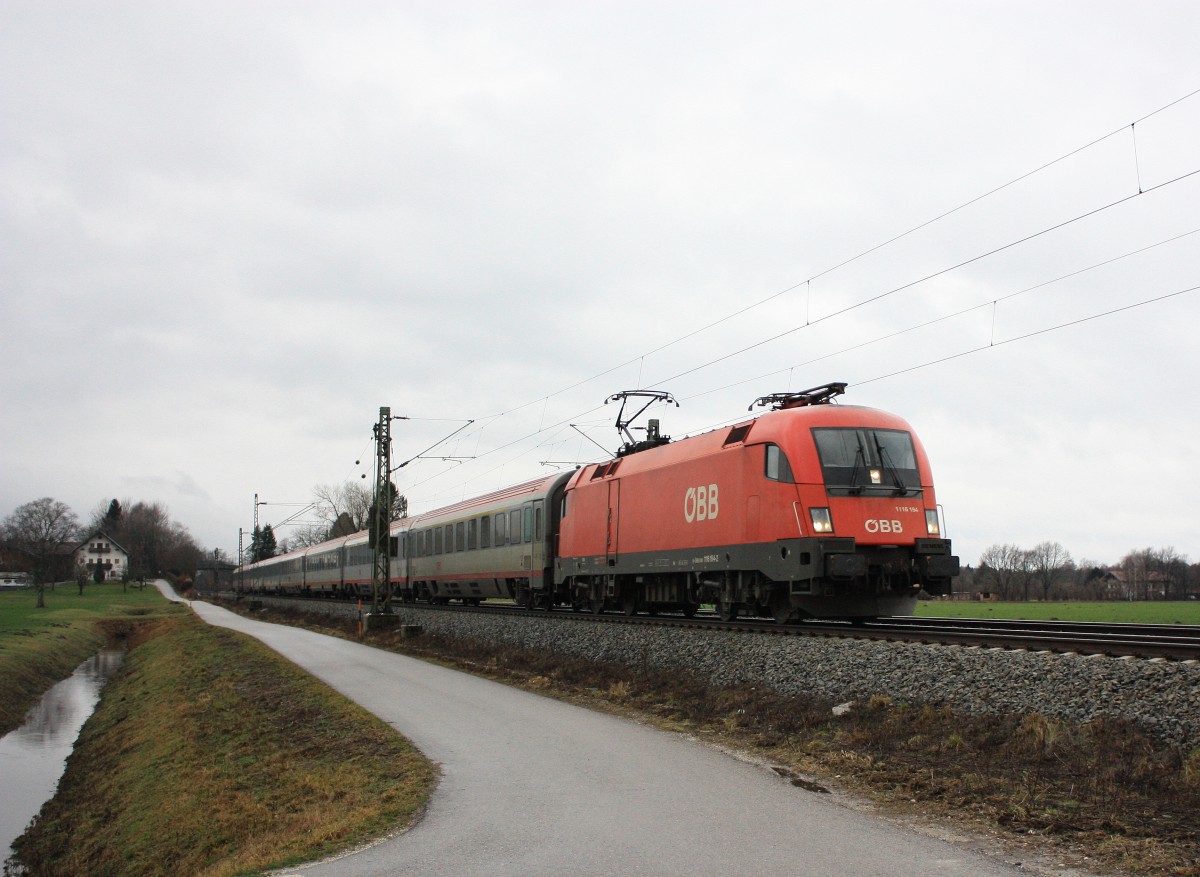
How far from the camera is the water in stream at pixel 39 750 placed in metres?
19.4

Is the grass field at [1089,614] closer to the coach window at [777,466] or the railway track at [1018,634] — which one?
the railway track at [1018,634]

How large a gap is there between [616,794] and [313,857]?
9.01 feet

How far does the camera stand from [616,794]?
906 centimetres

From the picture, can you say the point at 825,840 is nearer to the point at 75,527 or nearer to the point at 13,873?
the point at 13,873

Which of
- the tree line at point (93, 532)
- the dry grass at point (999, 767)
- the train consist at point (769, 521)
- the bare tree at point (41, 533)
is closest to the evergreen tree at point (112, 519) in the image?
the tree line at point (93, 532)

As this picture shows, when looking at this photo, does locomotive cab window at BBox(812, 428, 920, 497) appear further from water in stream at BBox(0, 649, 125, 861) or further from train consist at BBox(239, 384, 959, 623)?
water in stream at BBox(0, 649, 125, 861)

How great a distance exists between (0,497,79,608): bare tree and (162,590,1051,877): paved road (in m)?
67.9

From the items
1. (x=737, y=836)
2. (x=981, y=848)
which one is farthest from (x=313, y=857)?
(x=981, y=848)

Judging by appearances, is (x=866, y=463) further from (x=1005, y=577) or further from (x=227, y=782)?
(x=1005, y=577)

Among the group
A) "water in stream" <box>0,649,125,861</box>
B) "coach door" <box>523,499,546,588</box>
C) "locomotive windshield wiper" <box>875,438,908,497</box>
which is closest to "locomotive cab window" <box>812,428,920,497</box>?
"locomotive windshield wiper" <box>875,438,908,497</box>

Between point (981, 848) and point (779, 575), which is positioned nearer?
point (981, 848)

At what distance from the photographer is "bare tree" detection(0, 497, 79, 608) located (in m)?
72.3

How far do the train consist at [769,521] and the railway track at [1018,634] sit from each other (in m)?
0.60

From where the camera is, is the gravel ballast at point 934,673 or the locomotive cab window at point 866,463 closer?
the gravel ballast at point 934,673
